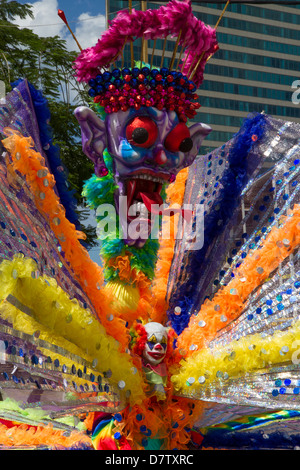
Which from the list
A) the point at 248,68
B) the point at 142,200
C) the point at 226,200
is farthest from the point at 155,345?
the point at 248,68

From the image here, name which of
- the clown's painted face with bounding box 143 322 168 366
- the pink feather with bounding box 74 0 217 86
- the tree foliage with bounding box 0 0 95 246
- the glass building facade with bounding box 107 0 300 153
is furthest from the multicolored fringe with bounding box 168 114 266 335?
the glass building facade with bounding box 107 0 300 153

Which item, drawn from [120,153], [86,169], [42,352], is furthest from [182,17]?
[86,169]

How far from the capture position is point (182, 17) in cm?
233

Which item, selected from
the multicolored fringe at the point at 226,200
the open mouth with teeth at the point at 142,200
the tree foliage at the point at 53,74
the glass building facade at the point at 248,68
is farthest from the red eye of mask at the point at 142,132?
the glass building facade at the point at 248,68

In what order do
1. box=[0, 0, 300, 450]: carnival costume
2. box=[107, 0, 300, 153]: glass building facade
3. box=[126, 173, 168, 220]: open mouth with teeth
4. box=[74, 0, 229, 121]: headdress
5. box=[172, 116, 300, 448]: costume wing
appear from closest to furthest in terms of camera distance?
box=[0, 0, 300, 450]: carnival costume → box=[172, 116, 300, 448]: costume wing → box=[74, 0, 229, 121]: headdress → box=[126, 173, 168, 220]: open mouth with teeth → box=[107, 0, 300, 153]: glass building facade

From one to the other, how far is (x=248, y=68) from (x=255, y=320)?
3301 cm

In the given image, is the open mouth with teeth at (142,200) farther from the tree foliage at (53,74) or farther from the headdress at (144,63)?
the tree foliage at (53,74)

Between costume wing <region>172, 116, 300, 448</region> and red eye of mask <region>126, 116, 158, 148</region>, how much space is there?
646 millimetres

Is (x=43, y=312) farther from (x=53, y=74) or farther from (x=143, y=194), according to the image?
(x=53, y=74)

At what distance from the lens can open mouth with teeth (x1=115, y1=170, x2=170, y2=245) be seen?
2.42 metres

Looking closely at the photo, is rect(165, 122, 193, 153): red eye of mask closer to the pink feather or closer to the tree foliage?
the pink feather

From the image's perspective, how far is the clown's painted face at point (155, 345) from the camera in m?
2.32

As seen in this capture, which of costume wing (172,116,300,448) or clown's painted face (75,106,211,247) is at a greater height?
clown's painted face (75,106,211,247)

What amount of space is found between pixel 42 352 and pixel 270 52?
116ft
